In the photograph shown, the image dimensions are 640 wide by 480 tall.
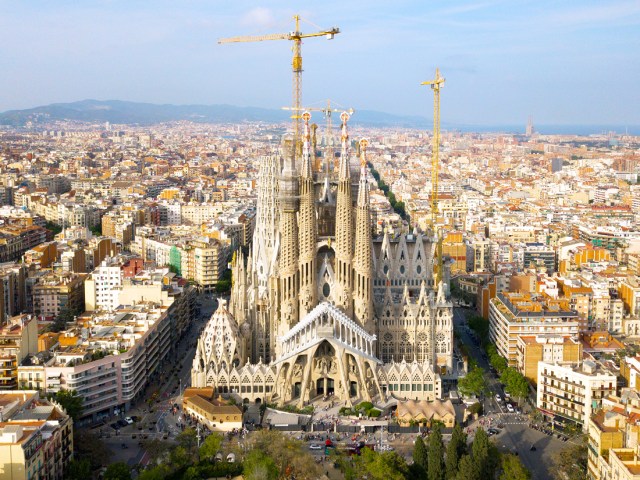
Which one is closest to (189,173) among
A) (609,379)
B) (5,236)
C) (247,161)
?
(247,161)

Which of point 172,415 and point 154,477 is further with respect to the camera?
point 172,415

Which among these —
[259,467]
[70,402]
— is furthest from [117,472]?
[70,402]

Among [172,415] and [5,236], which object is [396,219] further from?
[172,415]

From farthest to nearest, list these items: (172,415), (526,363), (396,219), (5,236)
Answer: (396,219) < (5,236) < (526,363) < (172,415)

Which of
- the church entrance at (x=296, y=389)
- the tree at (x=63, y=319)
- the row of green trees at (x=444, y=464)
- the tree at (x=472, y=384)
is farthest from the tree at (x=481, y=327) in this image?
the tree at (x=63, y=319)

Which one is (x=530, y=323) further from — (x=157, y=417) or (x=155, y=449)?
(x=155, y=449)

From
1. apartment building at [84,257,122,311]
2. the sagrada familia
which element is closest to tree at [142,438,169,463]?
the sagrada familia

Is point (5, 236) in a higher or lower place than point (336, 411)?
higher

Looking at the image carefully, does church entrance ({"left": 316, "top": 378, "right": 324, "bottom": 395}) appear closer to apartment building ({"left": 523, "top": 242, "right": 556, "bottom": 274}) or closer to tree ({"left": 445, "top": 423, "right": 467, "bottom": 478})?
tree ({"left": 445, "top": 423, "right": 467, "bottom": 478})
